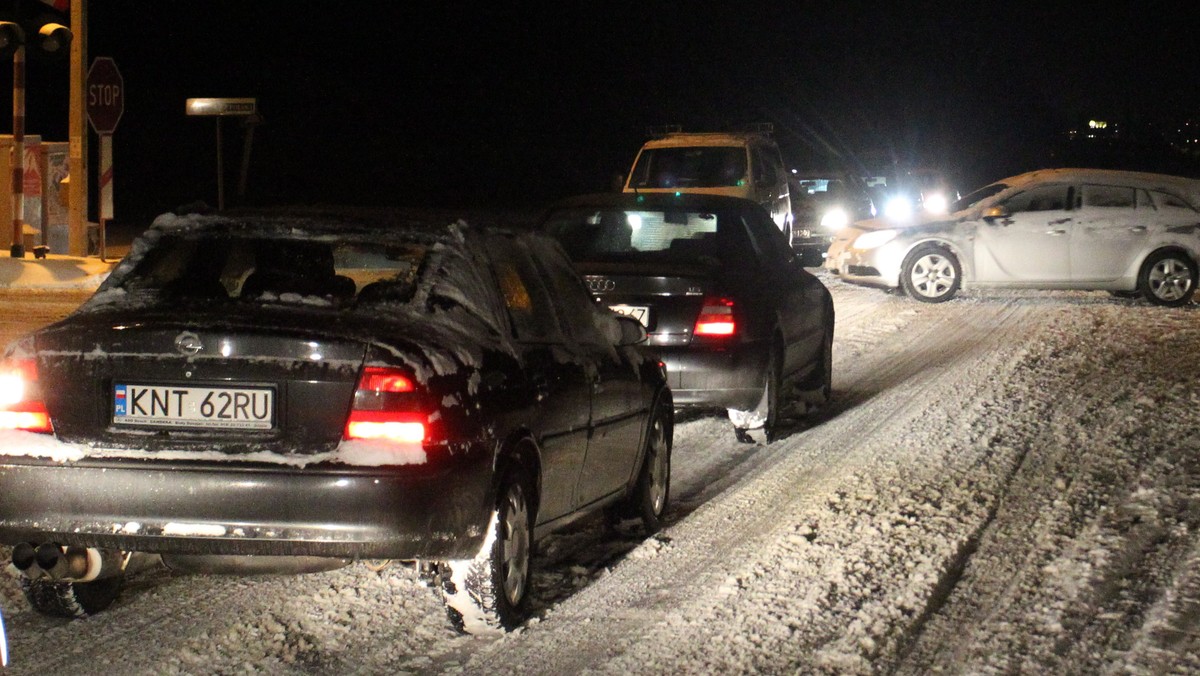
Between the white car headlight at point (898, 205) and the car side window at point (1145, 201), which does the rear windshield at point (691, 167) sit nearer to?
the car side window at point (1145, 201)

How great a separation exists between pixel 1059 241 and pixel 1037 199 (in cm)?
62

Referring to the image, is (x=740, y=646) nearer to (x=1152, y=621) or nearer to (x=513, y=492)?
(x=513, y=492)

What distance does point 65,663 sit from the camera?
4988 millimetres

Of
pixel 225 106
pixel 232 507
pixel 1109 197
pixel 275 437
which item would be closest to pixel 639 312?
pixel 275 437

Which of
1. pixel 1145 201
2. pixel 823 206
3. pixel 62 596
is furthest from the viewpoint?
pixel 823 206

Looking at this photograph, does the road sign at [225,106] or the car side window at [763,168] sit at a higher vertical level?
the road sign at [225,106]

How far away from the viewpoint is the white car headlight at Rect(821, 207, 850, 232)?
2662cm

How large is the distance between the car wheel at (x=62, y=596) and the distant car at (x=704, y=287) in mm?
3674

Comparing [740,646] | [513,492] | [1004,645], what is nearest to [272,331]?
[513,492]

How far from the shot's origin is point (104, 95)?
783 inches

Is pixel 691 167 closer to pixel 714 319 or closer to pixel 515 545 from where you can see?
pixel 714 319

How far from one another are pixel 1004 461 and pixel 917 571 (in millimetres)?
2680

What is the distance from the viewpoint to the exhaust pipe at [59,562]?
5.08m

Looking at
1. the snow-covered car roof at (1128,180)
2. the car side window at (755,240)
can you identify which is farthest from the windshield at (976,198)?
the car side window at (755,240)
